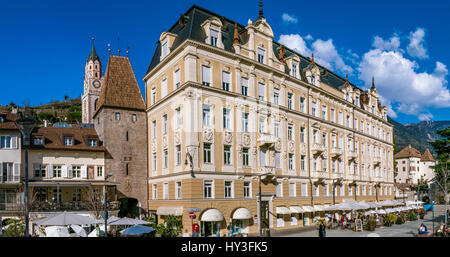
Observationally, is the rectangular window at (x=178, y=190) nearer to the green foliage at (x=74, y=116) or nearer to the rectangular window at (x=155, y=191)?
the rectangular window at (x=155, y=191)

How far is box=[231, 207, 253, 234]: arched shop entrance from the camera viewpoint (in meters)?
35.9

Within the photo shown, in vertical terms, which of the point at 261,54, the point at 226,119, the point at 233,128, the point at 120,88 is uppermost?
the point at 261,54

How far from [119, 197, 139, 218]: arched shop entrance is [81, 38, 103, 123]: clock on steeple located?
28.7 meters

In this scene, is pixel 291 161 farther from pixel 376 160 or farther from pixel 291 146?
pixel 376 160

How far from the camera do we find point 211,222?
3481cm

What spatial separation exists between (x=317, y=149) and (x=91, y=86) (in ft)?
145

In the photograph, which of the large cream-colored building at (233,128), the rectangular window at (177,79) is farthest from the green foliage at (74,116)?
the rectangular window at (177,79)

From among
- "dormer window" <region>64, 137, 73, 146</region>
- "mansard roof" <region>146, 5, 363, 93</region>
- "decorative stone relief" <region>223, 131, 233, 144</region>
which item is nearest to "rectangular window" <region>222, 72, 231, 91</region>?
"mansard roof" <region>146, 5, 363, 93</region>

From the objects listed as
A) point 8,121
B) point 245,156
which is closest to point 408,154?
point 245,156

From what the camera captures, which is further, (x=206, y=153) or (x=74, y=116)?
(x=74, y=116)

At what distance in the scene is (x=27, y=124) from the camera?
44.1 ft

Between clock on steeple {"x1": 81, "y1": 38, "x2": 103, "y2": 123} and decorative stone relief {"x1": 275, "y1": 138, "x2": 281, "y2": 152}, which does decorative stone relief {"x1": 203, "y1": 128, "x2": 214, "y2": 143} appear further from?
clock on steeple {"x1": 81, "y1": 38, "x2": 103, "y2": 123}
